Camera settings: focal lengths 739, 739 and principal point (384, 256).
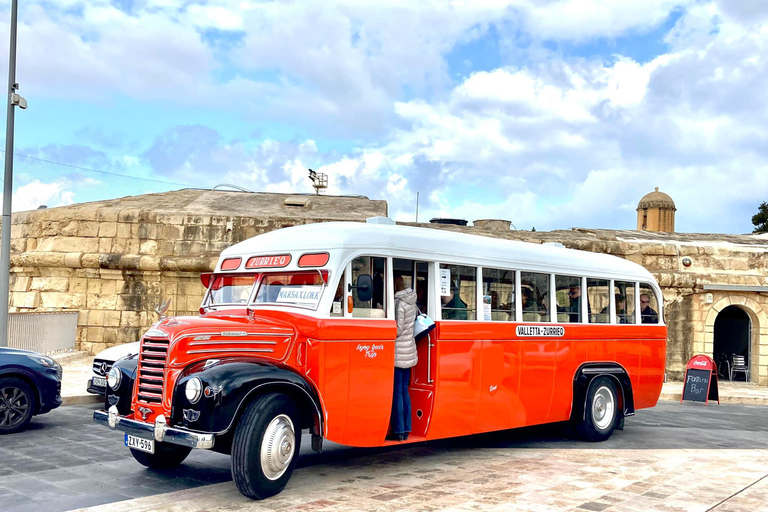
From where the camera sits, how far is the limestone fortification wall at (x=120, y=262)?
1822cm

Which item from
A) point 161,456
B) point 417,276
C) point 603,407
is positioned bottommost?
point 161,456

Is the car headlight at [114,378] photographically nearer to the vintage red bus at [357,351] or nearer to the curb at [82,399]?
the vintage red bus at [357,351]

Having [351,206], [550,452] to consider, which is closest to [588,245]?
[351,206]

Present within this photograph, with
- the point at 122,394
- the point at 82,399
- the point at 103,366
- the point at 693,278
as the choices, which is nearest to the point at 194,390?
the point at 122,394

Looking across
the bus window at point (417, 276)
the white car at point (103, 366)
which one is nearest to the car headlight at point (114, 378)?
the bus window at point (417, 276)

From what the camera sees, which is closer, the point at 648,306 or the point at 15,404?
the point at 15,404

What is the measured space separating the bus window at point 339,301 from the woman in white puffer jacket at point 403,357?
745 mm

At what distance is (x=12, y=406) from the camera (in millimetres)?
9227

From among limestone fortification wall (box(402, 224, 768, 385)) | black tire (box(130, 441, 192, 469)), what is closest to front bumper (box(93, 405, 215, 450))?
black tire (box(130, 441, 192, 469))

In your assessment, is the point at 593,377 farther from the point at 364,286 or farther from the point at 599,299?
the point at 364,286

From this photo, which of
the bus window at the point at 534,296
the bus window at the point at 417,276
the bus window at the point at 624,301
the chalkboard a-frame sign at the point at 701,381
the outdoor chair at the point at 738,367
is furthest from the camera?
the outdoor chair at the point at 738,367

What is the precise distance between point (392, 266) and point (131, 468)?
11.0 ft

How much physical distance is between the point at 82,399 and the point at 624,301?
8.85m

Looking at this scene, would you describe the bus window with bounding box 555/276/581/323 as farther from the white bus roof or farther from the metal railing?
the metal railing
